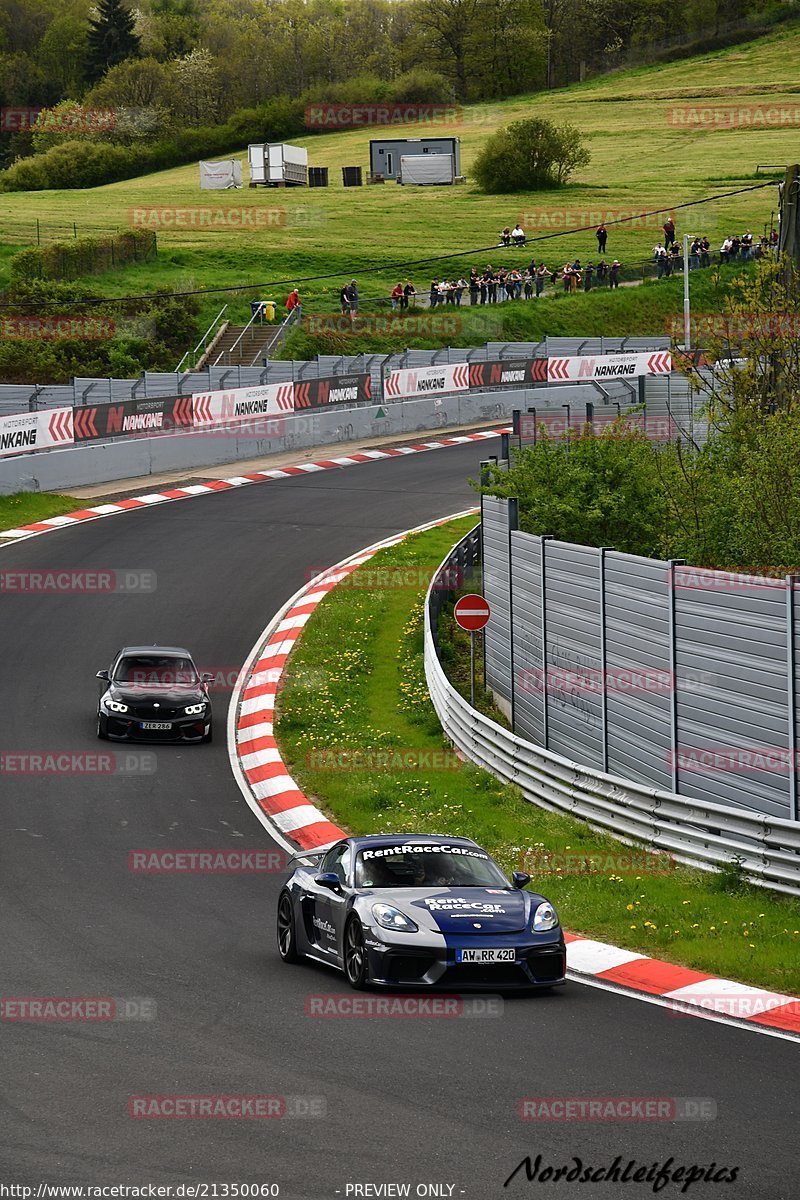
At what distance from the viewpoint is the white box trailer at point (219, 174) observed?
112 metres

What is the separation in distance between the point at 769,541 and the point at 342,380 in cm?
2968

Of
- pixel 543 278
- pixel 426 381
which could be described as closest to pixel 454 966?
pixel 426 381

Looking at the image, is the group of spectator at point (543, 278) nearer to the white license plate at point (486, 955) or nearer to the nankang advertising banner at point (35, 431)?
the nankang advertising banner at point (35, 431)

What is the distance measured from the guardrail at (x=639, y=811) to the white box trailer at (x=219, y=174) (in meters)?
96.7

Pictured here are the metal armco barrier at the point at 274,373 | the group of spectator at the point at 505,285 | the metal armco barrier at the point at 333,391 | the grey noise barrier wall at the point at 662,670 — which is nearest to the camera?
the grey noise barrier wall at the point at 662,670

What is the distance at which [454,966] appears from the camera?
434 inches

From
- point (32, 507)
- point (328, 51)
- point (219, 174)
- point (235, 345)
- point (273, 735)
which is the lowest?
point (273, 735)

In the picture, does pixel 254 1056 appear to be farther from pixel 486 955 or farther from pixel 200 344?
pixel 200 344

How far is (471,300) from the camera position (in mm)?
65375

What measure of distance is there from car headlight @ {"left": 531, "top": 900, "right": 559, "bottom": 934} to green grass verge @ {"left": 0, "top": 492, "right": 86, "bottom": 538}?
1000 inches

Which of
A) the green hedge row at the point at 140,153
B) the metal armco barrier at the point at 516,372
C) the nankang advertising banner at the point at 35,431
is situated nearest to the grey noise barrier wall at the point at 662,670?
the nankang advertising banner at the point at 35,431

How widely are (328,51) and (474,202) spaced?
234ft

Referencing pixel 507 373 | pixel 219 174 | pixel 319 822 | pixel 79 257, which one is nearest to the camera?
pixel 319 822

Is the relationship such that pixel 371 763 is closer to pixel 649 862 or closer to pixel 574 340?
pixel 649 862
